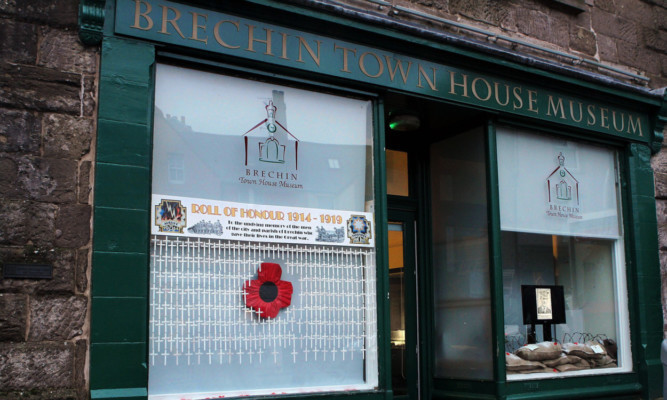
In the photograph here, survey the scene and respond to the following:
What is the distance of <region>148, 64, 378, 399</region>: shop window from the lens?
535 centimetres

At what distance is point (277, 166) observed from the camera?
597cm

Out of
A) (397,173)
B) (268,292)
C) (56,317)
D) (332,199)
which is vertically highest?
(397,173)

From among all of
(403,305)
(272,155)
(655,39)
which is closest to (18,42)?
(272,155)

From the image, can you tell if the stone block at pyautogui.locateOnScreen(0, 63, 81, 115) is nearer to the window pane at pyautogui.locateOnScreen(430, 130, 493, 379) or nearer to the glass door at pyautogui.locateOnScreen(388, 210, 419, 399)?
the glass door at pyautogui.locateOnScreen(388, 210, 419, 399)

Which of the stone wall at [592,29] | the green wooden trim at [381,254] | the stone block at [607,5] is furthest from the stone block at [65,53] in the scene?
the stone block at [607,5]

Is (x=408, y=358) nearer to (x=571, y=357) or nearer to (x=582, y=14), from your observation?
(x=571, y=357)

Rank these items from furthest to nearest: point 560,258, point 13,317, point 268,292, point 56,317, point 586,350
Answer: point 560,258, point 586,350, point 268,292, point 56,317, point 13,317

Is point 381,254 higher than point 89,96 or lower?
lower

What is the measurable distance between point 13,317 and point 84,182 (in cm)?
103

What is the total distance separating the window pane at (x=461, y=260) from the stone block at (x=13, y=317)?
4301 millimetres

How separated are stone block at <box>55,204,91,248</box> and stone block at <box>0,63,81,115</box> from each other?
0.71 meters

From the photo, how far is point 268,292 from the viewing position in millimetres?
5762

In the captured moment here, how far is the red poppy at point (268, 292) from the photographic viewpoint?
18.6 ft

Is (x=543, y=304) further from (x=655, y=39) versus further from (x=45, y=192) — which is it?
(x=45, y=192)
